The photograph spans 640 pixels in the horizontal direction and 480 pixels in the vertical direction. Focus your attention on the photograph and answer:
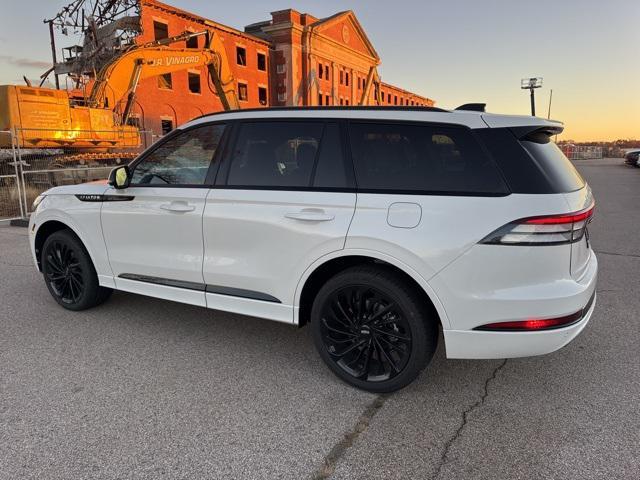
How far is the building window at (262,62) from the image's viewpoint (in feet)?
141

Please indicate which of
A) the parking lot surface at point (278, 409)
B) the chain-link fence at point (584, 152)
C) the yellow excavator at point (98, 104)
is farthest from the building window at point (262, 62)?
the parking lot surface at point (278, 409)

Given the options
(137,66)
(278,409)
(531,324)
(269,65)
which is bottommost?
(278,409)

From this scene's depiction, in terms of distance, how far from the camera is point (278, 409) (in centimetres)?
305

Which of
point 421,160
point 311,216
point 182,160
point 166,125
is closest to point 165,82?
point 166,125

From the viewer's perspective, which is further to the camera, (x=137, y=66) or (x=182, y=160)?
(x=137, y=66)

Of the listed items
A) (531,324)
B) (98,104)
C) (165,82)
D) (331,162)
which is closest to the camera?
(531,324)

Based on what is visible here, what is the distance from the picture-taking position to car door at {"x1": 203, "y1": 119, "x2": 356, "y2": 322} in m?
3.24

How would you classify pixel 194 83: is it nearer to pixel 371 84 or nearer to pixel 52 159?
pixel 371 84

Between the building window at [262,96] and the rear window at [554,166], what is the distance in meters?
41.6

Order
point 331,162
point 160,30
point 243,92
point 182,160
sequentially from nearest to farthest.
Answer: point 331,162
point 182,160
point 160,30
point 243,92

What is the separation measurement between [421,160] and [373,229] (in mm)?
520

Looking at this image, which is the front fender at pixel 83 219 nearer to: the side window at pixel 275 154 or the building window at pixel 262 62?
the side window at pixel 275 154

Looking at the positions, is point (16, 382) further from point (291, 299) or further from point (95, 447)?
point (291, 299)

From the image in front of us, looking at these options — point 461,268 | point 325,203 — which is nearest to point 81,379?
point 325,203
